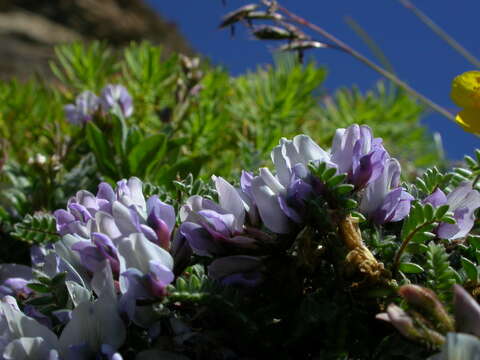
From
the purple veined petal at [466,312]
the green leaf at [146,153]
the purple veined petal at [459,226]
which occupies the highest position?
the green leaf at [146,153]

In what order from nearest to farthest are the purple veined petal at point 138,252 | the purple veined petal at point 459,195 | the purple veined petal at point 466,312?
the purple veined petal at point 466,312 < the purple veined petal at point 138,252 < the purple veined petal at point 459,195

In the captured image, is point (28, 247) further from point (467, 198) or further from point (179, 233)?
point (467, 198)

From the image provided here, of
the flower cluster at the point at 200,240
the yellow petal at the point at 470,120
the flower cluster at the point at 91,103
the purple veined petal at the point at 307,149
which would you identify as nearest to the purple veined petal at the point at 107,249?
the flower cluster at the point at 200,240

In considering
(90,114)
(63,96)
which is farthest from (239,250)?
(63,96)

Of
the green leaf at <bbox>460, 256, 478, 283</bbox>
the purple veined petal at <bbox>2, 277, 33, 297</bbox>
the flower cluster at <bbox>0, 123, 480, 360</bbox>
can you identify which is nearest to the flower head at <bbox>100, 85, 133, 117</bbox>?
the purple veined petal at <bbox>2, 277, 33, 297</bbox>

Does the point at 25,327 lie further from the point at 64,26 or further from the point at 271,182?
the point at 64,26

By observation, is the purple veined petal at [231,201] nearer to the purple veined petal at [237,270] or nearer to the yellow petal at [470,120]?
the purple veined petal at [237,270]

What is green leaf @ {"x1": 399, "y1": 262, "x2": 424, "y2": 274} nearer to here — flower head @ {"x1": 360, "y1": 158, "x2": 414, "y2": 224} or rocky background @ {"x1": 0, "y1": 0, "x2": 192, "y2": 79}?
flower head @ {"x1": 360, "y1": 158, "x2": 414, "y2": 224}
